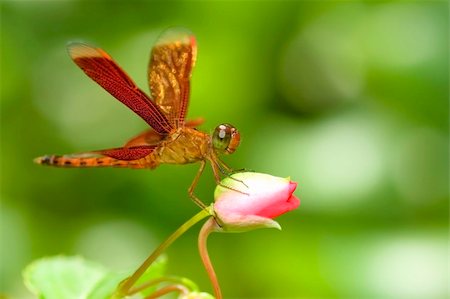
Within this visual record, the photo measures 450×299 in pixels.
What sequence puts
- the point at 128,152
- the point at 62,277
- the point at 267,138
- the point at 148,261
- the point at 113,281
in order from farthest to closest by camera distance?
the point at 267,138 → the point at 62,277 → the point at 113,281 → the point at 128,152 → the point at 148,261

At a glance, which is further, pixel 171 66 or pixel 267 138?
pixel 267 138

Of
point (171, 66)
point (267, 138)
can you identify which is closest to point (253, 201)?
point (171, 66)

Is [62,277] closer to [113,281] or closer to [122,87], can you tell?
[113,281]

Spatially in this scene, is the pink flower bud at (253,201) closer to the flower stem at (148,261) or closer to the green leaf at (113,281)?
the flower stem at (148,261)

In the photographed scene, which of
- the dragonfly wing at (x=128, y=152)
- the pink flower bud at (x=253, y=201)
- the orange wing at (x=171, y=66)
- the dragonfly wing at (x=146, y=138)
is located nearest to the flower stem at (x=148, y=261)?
the pink flower bud at (x=253, y=201)

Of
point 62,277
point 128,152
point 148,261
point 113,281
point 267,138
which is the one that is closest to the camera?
point 148,261

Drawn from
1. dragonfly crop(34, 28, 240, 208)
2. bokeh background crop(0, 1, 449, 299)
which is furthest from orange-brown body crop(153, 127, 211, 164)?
bokeh background crop(0, 1, 449, 299)

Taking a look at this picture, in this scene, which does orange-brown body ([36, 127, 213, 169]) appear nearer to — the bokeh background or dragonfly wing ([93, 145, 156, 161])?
dragonfly wing ([93, 145, 156, 161])
